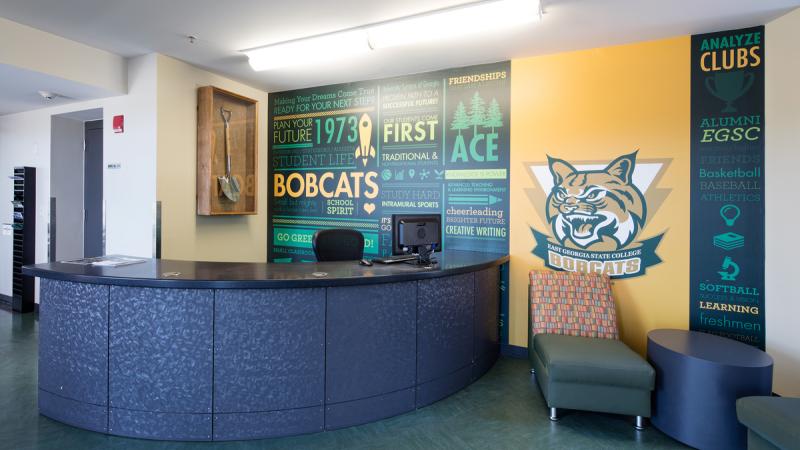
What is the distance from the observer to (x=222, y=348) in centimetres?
254

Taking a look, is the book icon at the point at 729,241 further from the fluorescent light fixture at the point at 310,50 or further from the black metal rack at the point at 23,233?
the black metal rack at the point at 23,233

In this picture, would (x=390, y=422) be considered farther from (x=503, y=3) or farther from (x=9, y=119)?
(x=9, y=119)

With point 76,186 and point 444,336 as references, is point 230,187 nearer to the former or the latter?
point 76,186

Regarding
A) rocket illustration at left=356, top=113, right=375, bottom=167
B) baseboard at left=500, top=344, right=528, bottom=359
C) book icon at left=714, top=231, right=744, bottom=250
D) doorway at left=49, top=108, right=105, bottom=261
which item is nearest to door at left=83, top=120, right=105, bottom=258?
doorway at left=49, top=108, right=105, bottom=261

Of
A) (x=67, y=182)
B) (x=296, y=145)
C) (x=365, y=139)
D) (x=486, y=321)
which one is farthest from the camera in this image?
(x=67, y=182)

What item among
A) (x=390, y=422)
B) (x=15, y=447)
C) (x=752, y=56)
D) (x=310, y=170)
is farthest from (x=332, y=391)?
(x=752, y=56)

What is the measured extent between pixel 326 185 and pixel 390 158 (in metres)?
0.94

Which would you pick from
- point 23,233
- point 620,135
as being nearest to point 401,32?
point 620,135

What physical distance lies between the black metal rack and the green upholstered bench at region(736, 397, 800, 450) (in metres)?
7.41

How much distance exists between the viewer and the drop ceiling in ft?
10.4

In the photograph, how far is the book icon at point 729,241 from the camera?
3.46m

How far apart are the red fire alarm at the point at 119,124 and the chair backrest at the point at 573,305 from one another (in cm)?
438

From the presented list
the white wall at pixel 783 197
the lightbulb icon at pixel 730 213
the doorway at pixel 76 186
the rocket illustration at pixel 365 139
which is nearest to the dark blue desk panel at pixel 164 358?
the rocket illustration at pixel 365 139

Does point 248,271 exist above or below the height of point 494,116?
below
